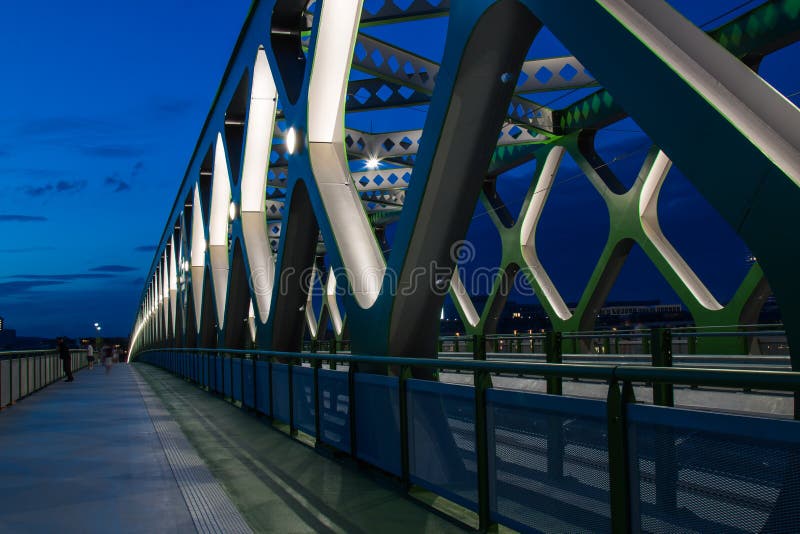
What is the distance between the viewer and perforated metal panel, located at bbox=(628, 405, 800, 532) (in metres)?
2.71

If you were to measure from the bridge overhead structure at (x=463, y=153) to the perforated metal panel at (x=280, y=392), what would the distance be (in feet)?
3.17

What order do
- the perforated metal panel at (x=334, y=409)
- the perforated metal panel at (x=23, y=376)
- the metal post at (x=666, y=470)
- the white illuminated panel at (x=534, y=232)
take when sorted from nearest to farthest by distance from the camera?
the metal post at (x=666, y=470)
the perforated metal panel at (x=334, y=409)
the perforated metal panel at (x=23, y=376)
the white illuminated panel at (x=534, y=232)

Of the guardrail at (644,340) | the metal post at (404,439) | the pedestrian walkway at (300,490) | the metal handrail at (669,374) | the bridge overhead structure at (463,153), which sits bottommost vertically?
the pedestrian walkway at (300,490)

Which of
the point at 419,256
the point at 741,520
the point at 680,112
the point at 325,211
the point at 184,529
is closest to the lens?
the point at 741,520

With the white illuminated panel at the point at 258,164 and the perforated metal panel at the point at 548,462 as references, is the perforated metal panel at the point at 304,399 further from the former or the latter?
the white illuminated panel at the point at 258,164

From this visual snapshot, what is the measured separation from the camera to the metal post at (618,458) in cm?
341

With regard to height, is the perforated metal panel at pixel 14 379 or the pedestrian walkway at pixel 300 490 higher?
the perforated metal panel at pixel 14 379

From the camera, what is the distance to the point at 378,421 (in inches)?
254

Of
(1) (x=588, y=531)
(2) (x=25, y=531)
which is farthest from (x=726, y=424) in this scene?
(2) (x=25, y=531)

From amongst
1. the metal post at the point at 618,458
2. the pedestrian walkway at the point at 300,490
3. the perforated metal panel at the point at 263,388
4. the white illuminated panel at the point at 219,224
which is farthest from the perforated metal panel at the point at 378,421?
the white illuminated panel at the point at 219,224

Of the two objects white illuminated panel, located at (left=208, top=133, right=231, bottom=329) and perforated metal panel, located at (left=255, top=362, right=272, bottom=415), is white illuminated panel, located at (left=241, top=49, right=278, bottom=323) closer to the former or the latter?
white illuminated panel, located at (left=208, top=133, right=231, bottom=329)

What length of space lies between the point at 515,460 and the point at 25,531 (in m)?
3.21

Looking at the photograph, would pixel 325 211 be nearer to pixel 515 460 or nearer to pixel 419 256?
pixel 419 256

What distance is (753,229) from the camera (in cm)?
388
